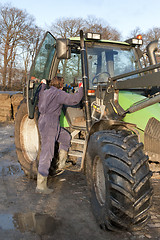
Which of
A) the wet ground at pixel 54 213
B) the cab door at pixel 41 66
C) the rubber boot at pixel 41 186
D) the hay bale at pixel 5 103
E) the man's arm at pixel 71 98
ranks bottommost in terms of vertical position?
the wet ground at pixel 54 213

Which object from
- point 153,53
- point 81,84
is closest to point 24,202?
point 81,84

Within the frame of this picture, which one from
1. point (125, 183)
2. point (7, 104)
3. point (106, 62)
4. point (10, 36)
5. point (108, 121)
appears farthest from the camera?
point (10, 36)

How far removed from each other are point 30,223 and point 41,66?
2.68m

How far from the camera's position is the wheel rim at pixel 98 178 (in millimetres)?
3066

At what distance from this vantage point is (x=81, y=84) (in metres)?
3.84

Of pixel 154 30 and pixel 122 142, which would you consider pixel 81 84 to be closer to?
pixel 122 142

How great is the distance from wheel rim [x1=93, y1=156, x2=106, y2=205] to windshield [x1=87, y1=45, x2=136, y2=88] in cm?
126

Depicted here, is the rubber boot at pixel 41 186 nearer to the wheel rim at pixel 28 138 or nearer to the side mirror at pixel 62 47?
the wheel rim at pixel 28 138

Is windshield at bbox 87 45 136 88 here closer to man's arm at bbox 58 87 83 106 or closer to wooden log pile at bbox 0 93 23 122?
man's arm at bbox 58 87 83 106

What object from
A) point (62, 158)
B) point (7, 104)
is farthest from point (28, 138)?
→ point (7, 104)

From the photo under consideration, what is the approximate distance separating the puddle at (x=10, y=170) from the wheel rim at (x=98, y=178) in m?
2.40

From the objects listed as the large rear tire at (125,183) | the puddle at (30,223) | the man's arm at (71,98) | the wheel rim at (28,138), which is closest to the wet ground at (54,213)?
the puddle at (30,223)

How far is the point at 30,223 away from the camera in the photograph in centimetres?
306

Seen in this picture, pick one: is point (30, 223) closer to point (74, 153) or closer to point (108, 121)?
point (74, 153)
